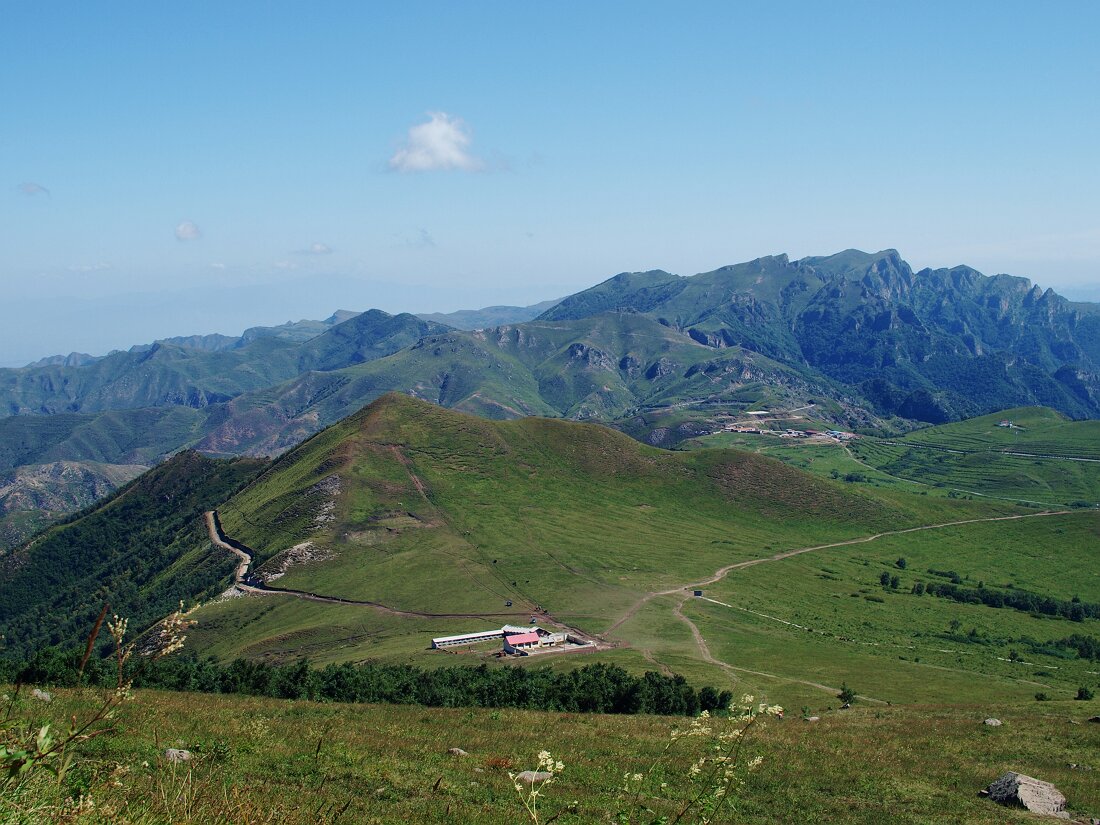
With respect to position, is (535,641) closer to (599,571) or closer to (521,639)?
(521,639)

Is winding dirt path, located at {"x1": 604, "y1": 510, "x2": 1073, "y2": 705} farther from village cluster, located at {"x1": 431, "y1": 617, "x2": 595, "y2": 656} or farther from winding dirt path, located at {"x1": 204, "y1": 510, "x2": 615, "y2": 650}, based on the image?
winding dirt path, located at {"x1": 204, "y1": 510, "x2": 615, "y2": 650}

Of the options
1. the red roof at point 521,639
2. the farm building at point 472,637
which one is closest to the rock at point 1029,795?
the red roof at point 521,639

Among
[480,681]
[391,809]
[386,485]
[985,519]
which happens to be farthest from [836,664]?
[985,519]

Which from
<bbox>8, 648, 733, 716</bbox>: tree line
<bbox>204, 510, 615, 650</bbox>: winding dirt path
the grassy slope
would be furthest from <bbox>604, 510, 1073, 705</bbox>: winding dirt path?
<bbox>8, 648, 733, 716</bbox>: tree line

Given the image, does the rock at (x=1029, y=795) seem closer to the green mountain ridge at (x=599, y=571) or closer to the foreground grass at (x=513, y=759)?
the foreground grass at (x=513, y=759)

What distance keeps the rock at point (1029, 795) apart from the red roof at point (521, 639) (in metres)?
72.7

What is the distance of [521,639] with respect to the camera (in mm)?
97000

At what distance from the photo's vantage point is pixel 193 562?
6289 inches

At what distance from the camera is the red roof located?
96.1 meters

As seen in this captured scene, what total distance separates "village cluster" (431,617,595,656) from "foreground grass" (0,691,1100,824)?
2201 inches

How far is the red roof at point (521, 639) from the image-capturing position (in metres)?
96.1

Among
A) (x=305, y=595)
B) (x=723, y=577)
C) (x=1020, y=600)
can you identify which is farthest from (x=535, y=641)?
(x=1020, y=600)

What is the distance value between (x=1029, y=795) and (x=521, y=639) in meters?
74.9

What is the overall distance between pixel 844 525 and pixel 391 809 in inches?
7101
